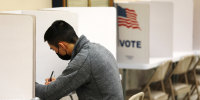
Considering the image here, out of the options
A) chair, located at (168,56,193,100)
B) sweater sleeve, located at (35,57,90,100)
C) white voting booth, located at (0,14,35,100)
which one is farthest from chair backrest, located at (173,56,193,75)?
white voting booth, located at (0,14,35,100)

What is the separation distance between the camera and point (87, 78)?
82.9 inches

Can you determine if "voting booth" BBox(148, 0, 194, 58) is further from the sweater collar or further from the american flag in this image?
the sweater collar

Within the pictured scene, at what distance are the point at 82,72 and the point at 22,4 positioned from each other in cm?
140

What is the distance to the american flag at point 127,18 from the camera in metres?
3.89

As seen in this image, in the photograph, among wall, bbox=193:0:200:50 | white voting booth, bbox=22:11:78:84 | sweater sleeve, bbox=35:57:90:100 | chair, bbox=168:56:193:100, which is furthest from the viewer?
wall, bbox=193:0:200:50

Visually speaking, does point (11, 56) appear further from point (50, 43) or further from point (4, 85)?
point (50, 43)

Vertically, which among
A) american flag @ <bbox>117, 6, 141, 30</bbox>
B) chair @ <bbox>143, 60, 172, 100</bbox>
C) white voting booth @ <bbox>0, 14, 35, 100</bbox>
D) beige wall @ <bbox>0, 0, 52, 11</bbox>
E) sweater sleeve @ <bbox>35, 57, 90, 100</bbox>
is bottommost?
chair @ <bbox>143, 60, 172, 100</bbox>

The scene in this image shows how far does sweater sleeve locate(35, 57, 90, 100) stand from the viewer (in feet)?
6.86

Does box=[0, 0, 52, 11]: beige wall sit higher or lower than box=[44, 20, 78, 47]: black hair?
higher

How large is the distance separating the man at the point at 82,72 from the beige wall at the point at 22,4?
3.02ft

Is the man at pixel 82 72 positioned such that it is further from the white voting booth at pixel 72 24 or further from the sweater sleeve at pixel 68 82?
the white voting booth at pixel 72 24

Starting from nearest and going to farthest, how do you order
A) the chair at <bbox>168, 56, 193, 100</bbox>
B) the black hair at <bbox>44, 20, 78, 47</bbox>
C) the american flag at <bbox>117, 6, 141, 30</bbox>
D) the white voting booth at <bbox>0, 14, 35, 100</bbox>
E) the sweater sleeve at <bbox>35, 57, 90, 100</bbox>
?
the white voting booth at <bbox>0, 14, 35, 100</bbox>
the sweater sleeve at <bbox>35, 57, 90, 100</bbox>
the black hair at <bbox>44, 20, 78, 47</bbox>
the american flag at <bbox>117, 6, 141, 30</bbox>
the chair at <bbox>168, 56, 193, 100</bbox>

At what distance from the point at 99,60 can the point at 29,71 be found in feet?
1.76

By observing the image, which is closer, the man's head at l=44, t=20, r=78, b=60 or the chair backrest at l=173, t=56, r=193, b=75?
the man's head at l=44, t=20, r=78, b=60
